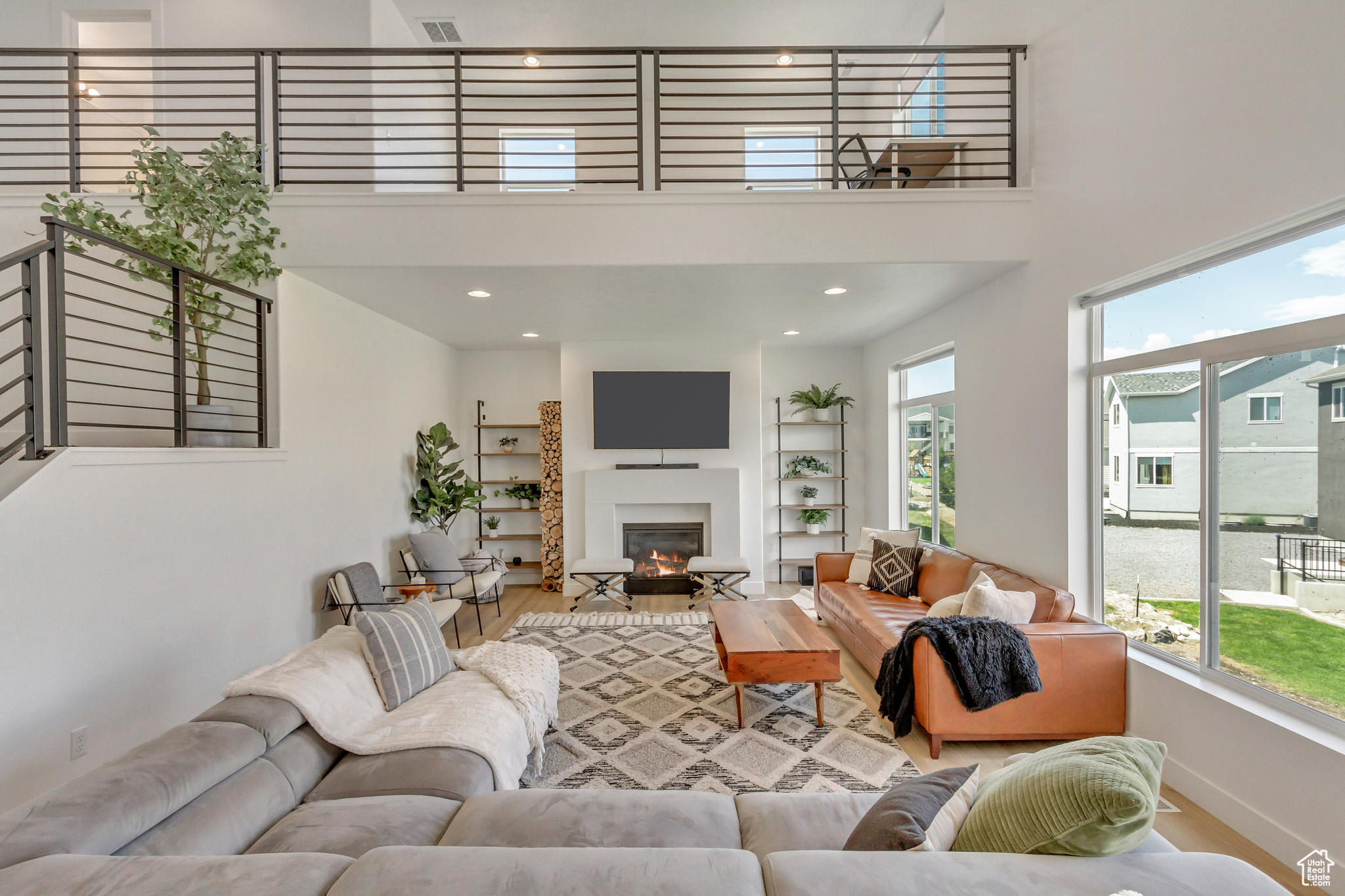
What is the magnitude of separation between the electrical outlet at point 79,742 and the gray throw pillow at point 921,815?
2706 millimetres

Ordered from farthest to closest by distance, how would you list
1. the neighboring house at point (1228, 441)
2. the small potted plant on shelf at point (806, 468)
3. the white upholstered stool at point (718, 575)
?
the small potted plant on shelf at point (806, 468)
the white upholstered stool at point (718, 575)
the neighboring house at point (1228, 441)

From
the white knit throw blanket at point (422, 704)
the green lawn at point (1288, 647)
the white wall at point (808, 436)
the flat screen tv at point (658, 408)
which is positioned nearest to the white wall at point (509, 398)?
the flat screen tv at point (658, 408)

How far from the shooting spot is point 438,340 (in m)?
5.89

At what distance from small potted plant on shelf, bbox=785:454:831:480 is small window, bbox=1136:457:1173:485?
147 inches

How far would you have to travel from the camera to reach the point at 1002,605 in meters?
3.01

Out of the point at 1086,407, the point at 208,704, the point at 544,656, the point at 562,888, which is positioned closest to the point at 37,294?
the point at 208,704

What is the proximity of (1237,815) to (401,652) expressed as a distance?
3.26 metres

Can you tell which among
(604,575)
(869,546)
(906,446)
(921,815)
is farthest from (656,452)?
(921,815)

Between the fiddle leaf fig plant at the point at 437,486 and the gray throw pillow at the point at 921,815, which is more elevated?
the fiddle leaf fig plant at the point at 437,486

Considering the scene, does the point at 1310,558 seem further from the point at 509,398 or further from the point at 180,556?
the point at 509,398

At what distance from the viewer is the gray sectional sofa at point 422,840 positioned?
3.43 ft

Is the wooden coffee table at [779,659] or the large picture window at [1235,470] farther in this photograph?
the wooden coffee table at [779,659]

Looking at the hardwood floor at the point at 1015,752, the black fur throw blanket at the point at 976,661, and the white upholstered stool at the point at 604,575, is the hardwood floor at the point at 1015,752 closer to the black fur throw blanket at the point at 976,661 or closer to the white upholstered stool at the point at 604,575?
the black fur throw blanket at the point at 976,661

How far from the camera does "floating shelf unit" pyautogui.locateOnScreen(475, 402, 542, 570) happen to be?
Answer: 650 cm
